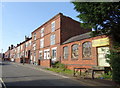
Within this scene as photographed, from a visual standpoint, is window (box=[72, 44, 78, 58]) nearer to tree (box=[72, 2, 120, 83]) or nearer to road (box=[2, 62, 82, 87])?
road (box=[2, 62, 82, 87])

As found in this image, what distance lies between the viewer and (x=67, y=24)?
90.1 ft

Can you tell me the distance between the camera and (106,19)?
371 inches

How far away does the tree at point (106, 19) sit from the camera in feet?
27.7

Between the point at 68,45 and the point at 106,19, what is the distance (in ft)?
45.5

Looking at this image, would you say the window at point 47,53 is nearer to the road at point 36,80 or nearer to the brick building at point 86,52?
the brick building at point 86,52

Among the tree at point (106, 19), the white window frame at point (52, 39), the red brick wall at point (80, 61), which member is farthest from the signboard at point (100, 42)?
the white window frame at point (52, 39)

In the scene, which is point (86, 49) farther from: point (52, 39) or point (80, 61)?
point (52, 39)

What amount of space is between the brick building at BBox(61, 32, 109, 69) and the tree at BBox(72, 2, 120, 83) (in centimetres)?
324

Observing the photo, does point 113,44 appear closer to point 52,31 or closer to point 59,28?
point 59,28

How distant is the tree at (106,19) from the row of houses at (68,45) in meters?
3.24

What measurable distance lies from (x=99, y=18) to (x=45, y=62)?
785 inches

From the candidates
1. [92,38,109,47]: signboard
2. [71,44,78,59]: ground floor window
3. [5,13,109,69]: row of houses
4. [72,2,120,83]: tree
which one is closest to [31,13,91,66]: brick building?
[5,13,109,69]: row of houses

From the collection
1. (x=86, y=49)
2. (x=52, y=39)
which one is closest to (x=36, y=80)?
(x=86, y=49)

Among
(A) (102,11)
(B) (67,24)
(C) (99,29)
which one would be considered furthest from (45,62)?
(A) (102,11)
